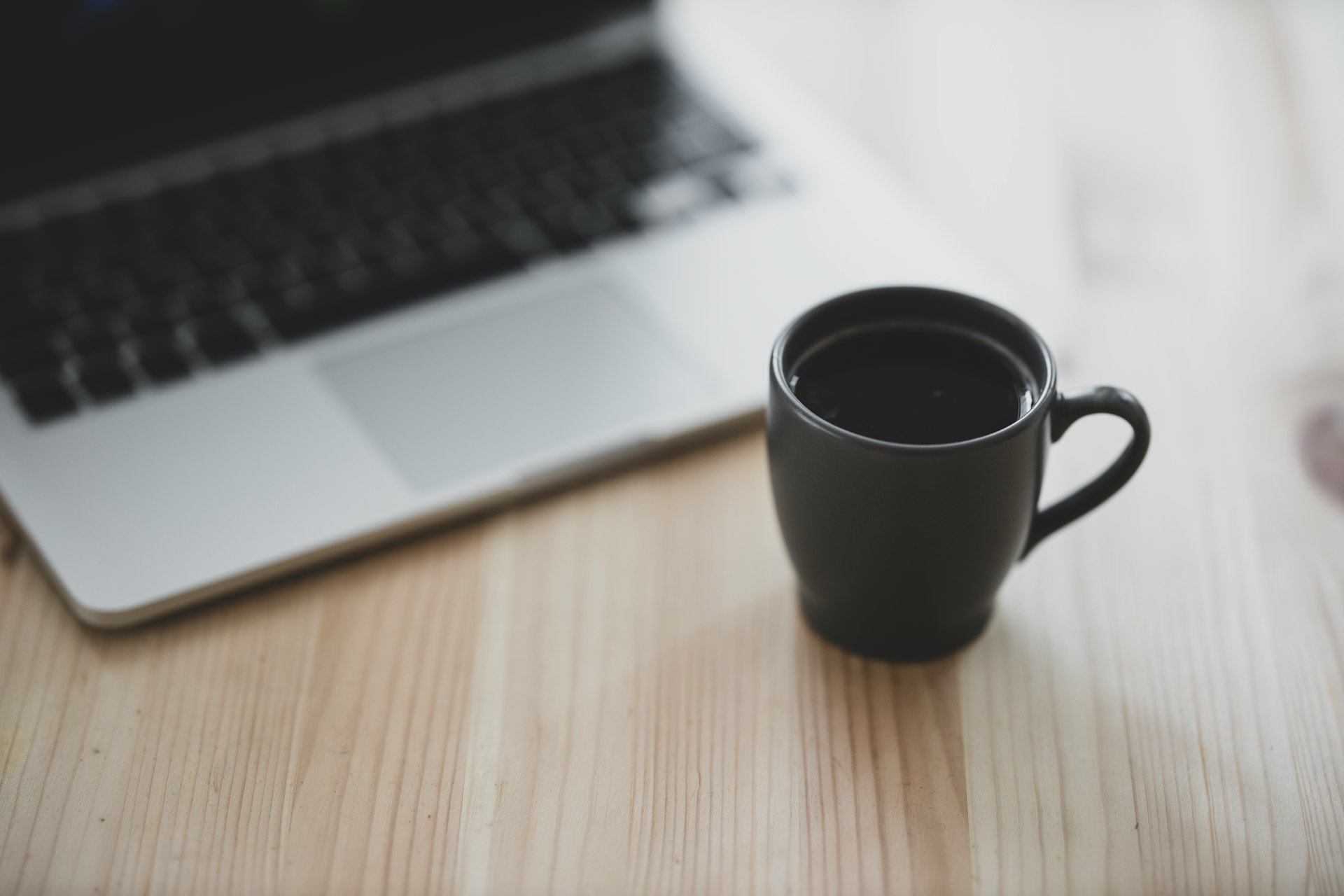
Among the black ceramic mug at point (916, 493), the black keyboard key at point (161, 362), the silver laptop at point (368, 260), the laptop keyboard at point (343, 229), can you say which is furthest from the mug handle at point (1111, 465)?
the black keyboard key at point (161, 362)

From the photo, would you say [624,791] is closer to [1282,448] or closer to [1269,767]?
[1269,767]

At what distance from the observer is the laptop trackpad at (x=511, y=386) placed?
63 cm

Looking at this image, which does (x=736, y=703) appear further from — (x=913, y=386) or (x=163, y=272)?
(x=163, y=272)

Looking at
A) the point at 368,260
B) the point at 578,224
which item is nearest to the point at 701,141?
the point at 578,224

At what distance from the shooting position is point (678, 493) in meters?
0.64

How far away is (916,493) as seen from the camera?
46cm

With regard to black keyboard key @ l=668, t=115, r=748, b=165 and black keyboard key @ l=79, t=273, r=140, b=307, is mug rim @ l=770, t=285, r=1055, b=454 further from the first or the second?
black keyboard key @ l=79, t=273, r=140, b=307

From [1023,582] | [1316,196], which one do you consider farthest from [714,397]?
[1316,196]

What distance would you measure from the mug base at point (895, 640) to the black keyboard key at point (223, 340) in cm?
35

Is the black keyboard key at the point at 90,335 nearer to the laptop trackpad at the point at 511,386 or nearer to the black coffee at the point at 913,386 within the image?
the laptop trackpad at the point at 511,386

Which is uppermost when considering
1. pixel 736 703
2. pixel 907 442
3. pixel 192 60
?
pixel 192 60

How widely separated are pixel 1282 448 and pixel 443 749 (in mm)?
471

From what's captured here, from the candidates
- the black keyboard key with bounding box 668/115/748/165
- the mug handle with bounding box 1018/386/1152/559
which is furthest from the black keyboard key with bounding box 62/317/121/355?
the mug handle with bounding box 1018/386/1152/559

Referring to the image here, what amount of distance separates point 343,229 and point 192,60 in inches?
5.8
